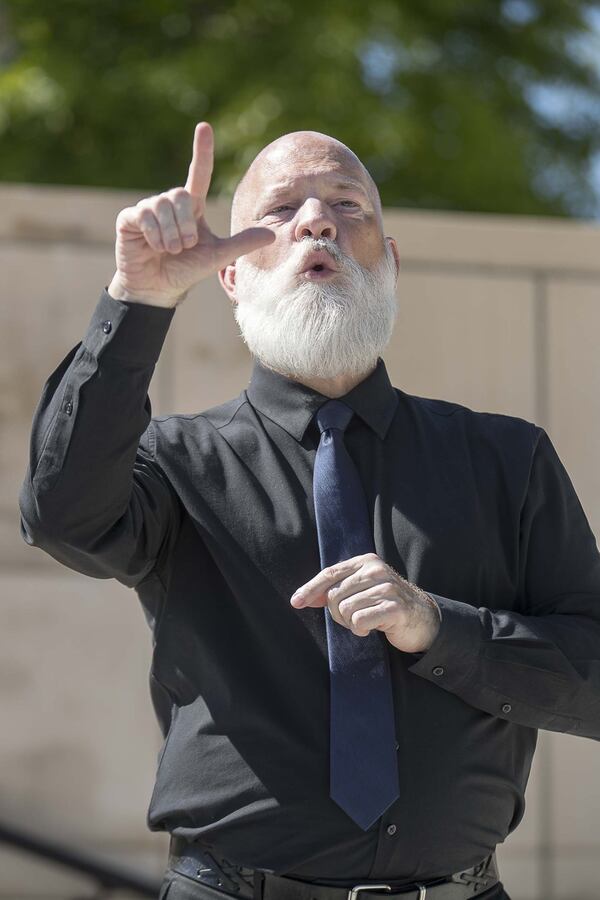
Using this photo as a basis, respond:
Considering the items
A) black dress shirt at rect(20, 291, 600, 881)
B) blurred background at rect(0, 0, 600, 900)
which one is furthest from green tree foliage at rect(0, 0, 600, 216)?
black dress shirt at rect(20, 291, 600, 881)

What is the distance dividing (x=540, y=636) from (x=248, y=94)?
6057 mm

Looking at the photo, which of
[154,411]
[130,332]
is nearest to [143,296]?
[130,332]

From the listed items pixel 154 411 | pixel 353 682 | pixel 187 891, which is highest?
pixel 154 411

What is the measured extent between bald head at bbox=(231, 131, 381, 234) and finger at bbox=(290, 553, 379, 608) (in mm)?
787

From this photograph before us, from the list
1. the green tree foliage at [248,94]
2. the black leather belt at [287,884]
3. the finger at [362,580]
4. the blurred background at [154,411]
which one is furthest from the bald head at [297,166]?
the green tree foliage at [248,94]

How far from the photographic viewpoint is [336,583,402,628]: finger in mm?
1882

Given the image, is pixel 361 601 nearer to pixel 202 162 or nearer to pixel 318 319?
pixel 318 319

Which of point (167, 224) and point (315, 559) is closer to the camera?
point (167, 224)

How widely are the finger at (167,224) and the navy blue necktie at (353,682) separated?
1.79 feet

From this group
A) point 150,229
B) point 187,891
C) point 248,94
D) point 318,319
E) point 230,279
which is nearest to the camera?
point 150,229

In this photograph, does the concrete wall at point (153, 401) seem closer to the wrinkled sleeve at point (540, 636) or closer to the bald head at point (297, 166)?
the bald head at point (297, 166)

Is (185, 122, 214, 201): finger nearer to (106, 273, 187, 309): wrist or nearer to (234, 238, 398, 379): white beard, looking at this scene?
(106, 273, 187, 309): wrist

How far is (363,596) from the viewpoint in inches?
74.3

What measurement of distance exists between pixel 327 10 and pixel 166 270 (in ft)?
21.7
